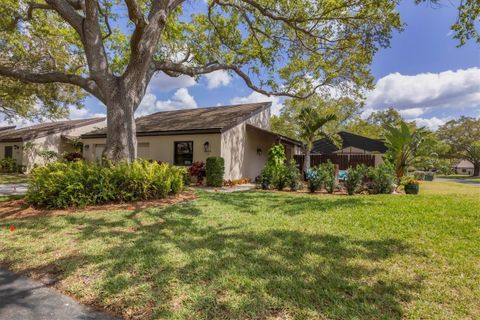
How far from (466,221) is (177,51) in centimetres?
1440

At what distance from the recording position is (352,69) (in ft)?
45.5

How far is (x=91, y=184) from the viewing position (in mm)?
7910

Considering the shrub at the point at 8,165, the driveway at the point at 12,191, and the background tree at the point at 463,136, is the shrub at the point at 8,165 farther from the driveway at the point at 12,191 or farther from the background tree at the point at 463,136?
the background tree at the point at 463,136

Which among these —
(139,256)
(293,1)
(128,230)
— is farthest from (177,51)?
(139,256)

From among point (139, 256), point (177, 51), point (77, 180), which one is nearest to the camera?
point (139, 256)

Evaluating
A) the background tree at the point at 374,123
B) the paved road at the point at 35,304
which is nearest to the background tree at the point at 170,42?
the paved road at the point at 35,304

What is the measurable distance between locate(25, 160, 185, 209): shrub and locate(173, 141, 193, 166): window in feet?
20.4

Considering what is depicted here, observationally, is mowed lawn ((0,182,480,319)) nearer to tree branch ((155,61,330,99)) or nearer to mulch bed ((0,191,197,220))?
mulch bed ((0,191,197,220))

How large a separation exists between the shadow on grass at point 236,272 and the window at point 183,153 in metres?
9.61

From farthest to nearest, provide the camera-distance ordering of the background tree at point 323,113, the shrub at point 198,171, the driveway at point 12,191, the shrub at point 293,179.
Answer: the background tree at point 323,113 → the shrub at point 198,171 → the shrub at point 293,179 → the driveway at point 12,191

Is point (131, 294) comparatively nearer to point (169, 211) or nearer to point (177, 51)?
point (169, 211)

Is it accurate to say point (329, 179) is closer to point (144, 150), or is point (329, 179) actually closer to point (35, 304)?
point (35, 304)

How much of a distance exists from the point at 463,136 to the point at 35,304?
64.7 metres

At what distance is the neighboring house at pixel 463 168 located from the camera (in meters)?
73.2
